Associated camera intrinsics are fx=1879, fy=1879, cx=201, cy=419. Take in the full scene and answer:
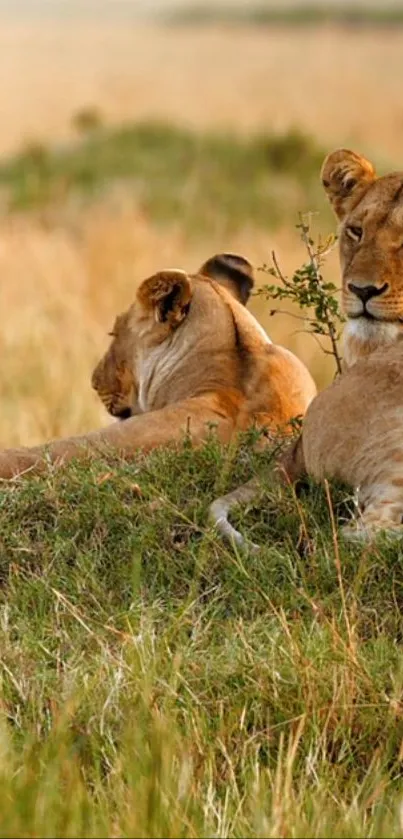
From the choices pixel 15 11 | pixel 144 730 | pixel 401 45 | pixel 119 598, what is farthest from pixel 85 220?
pixel 15 11

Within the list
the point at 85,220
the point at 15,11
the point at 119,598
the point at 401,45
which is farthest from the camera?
the point at 15,11

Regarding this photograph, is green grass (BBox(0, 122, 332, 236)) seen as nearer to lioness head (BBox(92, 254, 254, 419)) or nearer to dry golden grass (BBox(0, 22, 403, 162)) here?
dry golden grass (BBox(0, 22, 403, 162))

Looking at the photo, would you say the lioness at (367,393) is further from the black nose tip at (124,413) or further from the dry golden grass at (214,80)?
the dry golden grass at (214,80)

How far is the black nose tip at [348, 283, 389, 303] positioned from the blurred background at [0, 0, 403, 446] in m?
3.67

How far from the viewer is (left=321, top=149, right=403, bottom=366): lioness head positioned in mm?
5039

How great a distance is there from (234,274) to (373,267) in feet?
3.68

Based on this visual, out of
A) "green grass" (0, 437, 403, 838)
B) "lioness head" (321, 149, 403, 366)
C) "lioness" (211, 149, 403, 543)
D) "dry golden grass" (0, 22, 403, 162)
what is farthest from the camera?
"dry golden grass" (0, 22, 403, 162)

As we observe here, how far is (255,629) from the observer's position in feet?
13.7

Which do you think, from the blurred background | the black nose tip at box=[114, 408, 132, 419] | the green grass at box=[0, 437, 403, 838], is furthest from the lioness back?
the blurred background

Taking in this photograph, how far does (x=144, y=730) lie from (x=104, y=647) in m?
0.57

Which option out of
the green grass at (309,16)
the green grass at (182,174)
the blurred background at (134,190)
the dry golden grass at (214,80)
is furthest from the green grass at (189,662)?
the green grass at (309,16)

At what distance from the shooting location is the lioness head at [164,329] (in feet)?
19.0

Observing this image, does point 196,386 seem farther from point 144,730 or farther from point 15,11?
point 15,11

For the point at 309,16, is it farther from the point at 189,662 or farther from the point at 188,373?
the point at 189,662
